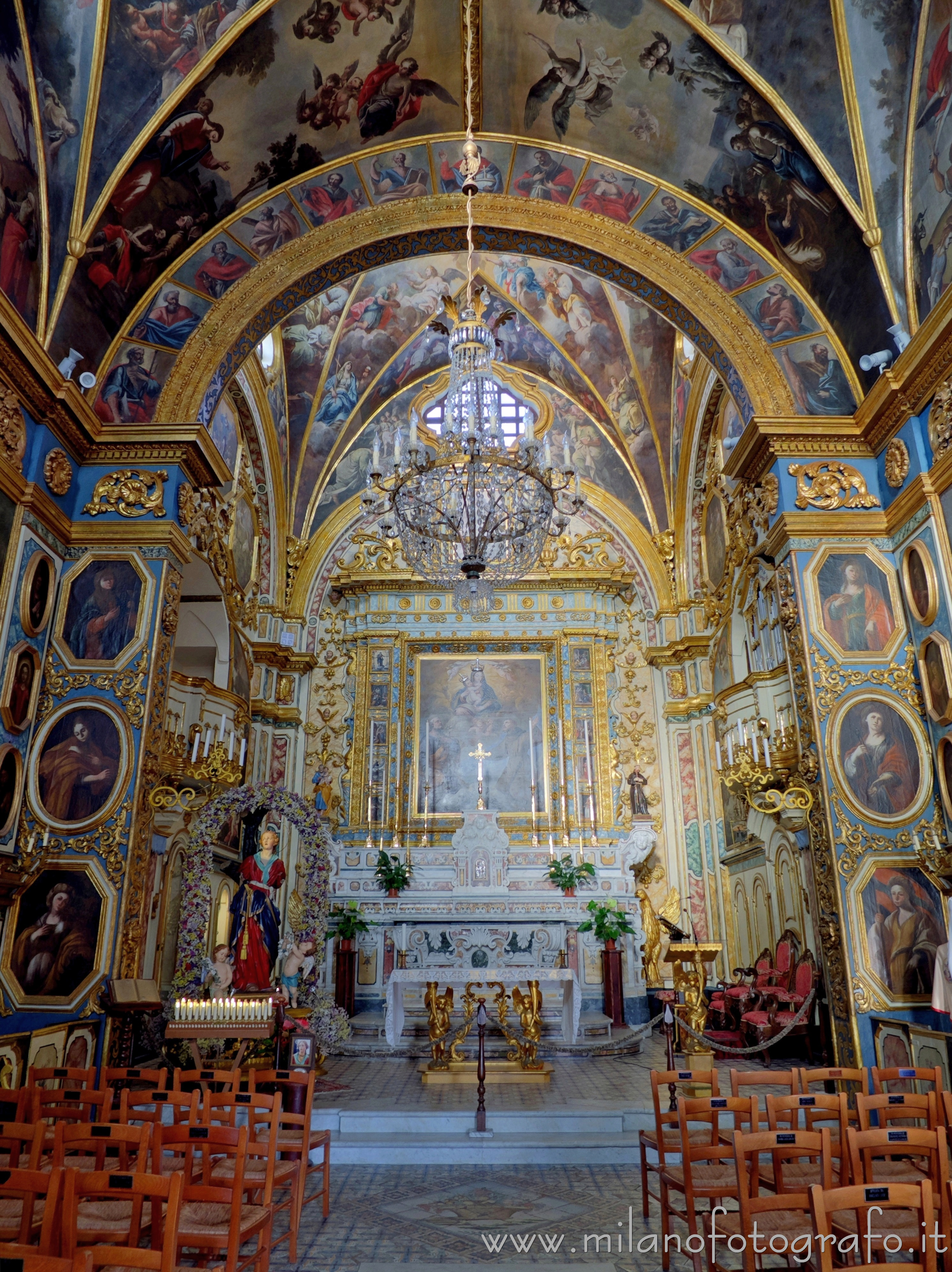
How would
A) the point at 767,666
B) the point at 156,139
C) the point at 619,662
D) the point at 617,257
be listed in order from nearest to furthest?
1. the point at 156,139
2. the point at 617,257
3. the point at 767,666
4. the point at 619,662

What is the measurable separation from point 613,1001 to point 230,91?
1325cm

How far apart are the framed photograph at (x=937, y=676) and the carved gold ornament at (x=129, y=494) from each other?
8.10 m

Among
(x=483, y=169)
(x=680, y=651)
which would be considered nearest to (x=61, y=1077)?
(x=483, y=169)

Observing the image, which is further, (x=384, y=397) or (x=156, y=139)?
(x=384, y=397)

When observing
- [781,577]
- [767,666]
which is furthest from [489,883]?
[781,577]

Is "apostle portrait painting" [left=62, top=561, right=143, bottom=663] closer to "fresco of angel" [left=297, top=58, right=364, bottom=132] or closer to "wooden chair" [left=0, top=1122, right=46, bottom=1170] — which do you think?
"wooden chair" [left=0, top=1122, right=46, bottom=1170]

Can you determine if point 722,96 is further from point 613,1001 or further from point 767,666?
point 613,1001

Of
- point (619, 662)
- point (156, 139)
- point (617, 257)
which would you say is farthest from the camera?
point (619, 662)

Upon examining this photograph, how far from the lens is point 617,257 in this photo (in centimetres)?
1155

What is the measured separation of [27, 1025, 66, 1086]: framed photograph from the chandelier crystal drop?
582cm

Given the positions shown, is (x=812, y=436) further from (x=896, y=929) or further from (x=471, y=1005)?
(x=471, y=1005)

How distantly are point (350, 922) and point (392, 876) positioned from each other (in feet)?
3.40

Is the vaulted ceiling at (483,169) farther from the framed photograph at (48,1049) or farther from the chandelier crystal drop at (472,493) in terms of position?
the framed photograph at (48,1049)

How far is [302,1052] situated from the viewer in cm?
895
